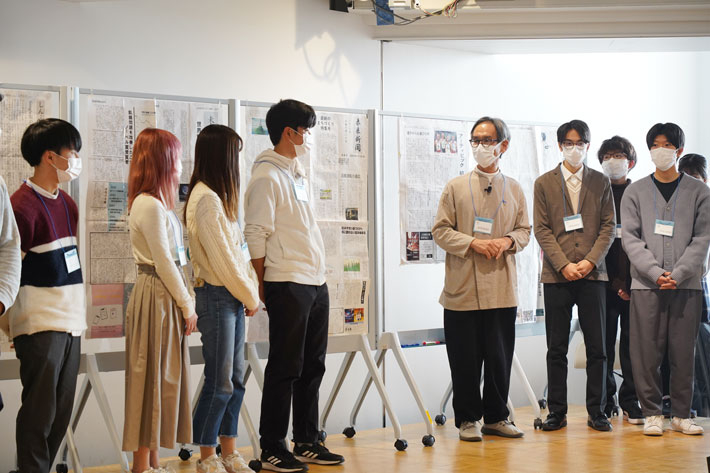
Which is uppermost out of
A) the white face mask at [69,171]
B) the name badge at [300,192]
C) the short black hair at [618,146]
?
the short black hair at [618,146]

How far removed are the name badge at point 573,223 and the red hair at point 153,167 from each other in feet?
7.69

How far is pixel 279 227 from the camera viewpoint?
3.70m

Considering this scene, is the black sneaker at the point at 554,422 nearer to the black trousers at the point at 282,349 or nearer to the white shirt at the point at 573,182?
the white shirt at the point at 573,182

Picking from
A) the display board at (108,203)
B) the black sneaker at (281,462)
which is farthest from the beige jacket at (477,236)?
the display board at (108,203)

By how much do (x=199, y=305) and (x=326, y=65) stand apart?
2186mm

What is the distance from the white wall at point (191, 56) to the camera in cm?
420

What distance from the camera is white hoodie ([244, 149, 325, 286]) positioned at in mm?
3652

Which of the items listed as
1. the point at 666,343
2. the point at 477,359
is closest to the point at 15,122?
the point at 477,359

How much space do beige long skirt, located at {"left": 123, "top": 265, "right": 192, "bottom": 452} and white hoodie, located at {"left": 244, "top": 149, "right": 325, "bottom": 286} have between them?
0.49 meters

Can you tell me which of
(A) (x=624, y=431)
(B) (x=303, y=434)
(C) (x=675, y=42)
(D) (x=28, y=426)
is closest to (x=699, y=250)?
(A) (x=624, y=431)

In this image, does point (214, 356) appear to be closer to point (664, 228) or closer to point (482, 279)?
point (482, 279)

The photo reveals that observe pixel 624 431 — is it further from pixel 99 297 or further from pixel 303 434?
pixel 99 297

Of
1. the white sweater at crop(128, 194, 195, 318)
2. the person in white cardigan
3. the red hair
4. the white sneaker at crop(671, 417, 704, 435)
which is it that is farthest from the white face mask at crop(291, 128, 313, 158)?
the white sneaker at crop(671, 417, 704, 435)

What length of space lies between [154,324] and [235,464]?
750 mm
